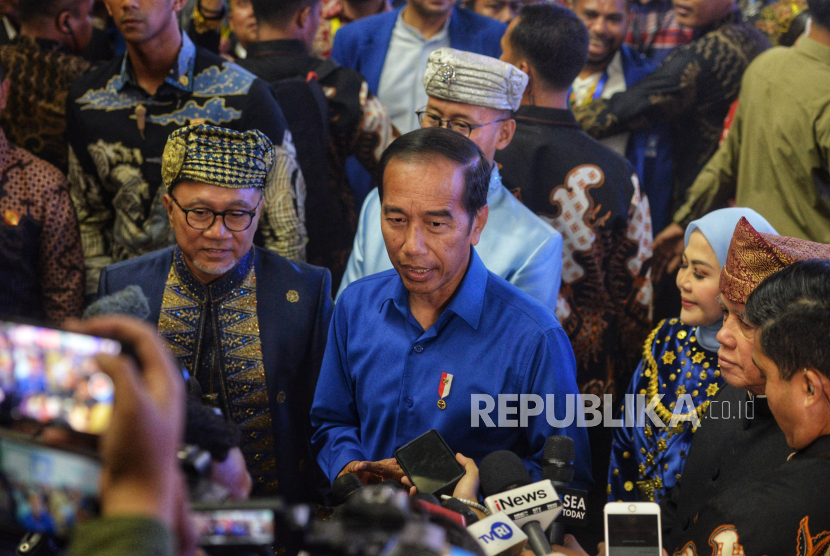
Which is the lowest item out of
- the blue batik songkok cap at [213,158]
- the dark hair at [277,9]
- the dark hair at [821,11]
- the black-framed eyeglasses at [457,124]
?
the blue batik songkok cap at [213,158]

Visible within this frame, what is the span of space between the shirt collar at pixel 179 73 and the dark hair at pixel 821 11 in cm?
266

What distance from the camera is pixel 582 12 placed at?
13.6ft

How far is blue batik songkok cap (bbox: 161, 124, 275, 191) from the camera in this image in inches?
96.7

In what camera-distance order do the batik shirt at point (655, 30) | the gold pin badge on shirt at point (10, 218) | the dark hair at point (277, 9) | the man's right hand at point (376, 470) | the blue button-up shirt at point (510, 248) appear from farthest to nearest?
the batik shirt at point (655, 30) < the dark hair at point (277, 9) < the gold pin badge on shirt at point (10, 218) < the blue button-up shirt at point (510, 248) < the man's right hand at point (376, 470)

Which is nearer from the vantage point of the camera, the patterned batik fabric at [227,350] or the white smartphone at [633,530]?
the white smartphone at [633,530]

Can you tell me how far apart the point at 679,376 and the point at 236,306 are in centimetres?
146

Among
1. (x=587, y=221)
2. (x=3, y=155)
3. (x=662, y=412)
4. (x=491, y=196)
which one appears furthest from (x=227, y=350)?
(x=587, y=221)

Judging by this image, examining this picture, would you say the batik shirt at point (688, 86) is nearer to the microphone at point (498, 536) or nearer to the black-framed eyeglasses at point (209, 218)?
the black-framed eyeglasses at point (209, 218)

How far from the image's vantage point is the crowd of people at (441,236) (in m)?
1.84

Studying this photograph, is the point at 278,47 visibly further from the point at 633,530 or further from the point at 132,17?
the point at 633,530

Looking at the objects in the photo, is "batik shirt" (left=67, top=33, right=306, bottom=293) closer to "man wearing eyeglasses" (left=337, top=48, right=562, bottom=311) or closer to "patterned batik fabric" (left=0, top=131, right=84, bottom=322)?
"patterned batik fabric" (left=0, top=131, right=84, bottom=322)

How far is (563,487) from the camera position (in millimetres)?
1803

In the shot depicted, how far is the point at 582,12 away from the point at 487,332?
2.55 m

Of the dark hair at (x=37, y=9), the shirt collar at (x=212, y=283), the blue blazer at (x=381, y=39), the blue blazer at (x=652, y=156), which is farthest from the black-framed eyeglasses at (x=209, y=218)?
the blue blazer at (x=652, y=156)
